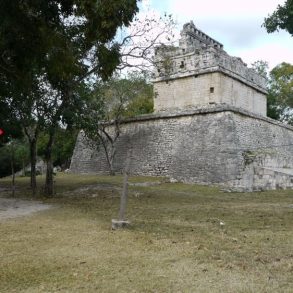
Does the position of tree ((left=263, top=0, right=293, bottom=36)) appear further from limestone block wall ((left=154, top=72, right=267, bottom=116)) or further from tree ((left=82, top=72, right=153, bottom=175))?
tree ((left=82, top=72, right=153, bottom=175))

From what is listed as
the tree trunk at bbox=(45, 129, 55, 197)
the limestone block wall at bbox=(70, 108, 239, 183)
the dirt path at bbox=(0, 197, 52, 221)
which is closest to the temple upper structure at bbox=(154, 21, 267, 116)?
the limestone block wall at bbox=(70, 108, 239, 183)

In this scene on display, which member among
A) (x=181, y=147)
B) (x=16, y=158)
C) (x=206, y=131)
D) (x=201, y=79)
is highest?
(x=201, y=79)

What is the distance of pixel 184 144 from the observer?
19859 mm

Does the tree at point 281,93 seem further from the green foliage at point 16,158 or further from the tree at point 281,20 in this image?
the tree at point 281,20

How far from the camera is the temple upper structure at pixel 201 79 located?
66.4ft

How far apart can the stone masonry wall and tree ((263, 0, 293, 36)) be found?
772cm

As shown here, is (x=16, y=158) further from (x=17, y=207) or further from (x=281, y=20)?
(x=281, y=20)

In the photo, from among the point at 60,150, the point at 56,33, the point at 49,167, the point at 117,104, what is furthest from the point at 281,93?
the point at 56,33

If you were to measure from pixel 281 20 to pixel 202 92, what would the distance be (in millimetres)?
11093


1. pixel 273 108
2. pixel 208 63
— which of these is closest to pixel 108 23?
pixel 208 63

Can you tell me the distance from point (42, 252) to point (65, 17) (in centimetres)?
534

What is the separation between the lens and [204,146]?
19.0 meters

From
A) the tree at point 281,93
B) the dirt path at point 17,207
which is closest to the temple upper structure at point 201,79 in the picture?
the dirt path at point 17,207

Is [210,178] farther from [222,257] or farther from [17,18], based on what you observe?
[222,257]
